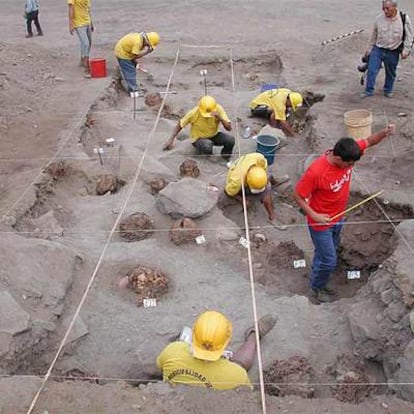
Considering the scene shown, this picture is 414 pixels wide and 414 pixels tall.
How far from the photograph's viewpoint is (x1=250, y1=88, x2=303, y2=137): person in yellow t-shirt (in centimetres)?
977

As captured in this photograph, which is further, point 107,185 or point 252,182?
point 107,185

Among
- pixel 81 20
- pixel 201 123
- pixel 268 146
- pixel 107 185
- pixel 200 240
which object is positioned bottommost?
pixel 200 240

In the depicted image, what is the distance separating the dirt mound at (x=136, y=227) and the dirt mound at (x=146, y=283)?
94 cm

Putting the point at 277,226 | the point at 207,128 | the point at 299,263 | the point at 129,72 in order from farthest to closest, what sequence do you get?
the point at 129,72, the point at 207,128, the point at 277,226, the point at 299,263

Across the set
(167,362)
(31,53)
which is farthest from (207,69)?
(167,362)

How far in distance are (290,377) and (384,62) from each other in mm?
6891

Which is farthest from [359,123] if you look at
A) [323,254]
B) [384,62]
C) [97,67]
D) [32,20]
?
[32,20]

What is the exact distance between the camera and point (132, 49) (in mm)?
11172

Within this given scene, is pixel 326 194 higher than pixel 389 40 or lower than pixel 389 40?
lower

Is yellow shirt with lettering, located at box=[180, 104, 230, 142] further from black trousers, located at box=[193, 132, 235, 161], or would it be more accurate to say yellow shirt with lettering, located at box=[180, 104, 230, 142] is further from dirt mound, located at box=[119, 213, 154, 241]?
dirt mound, located at box=[119, 213, 154, 241]

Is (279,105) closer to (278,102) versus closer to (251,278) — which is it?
(278,102)

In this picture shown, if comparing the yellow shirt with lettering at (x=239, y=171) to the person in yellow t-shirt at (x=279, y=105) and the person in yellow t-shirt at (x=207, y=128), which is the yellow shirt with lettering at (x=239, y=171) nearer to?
the person in yellow t-shirt at (x=207, y=128)

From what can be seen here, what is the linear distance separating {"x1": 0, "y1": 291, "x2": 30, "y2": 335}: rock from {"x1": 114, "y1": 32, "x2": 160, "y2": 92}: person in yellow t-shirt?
23.3 feet

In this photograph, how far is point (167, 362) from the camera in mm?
4371
